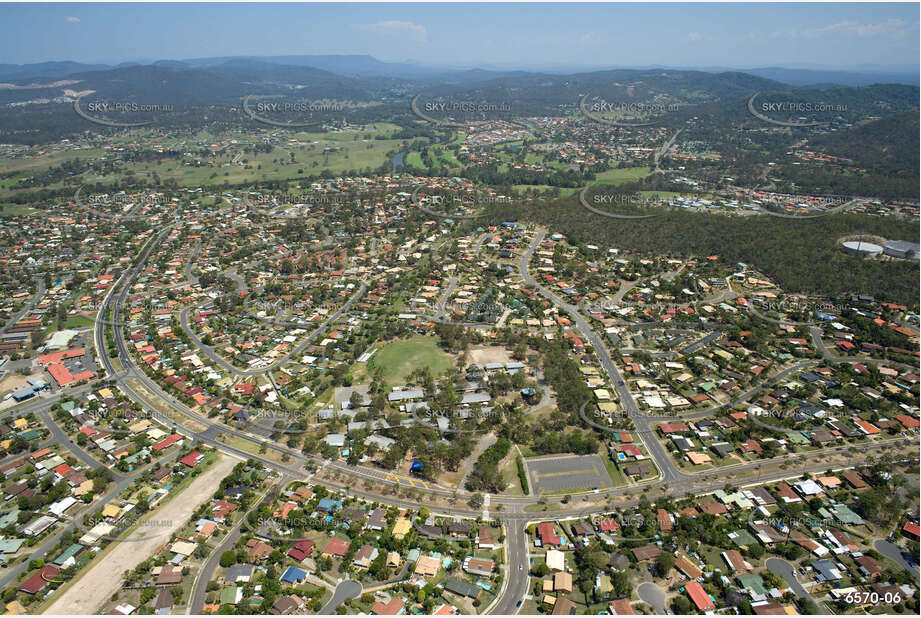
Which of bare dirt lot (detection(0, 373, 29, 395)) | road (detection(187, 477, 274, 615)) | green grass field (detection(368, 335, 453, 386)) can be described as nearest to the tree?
road (detection(187, 477, 274, 615))

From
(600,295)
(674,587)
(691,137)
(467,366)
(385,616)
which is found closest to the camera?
(385,616)

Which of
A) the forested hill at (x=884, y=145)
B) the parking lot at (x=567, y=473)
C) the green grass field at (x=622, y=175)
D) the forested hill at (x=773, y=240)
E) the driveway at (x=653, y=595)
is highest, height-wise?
the forested hill at (x=884, y=145)

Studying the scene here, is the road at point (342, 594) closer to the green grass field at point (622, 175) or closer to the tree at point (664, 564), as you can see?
the tree at point (664, 564)

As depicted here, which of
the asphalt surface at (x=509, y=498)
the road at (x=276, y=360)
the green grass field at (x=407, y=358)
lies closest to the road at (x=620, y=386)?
the asphalt surface at (x=509, y=498)

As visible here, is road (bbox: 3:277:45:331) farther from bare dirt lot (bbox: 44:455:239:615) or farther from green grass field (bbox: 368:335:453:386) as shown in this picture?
green grass field (bbox: 368:335:453:386)

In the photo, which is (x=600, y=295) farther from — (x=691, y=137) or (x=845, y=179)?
(x=691, y=137)

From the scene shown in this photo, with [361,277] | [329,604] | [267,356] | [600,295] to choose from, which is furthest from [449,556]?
[361,277]

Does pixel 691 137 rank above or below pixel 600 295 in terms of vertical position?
above
